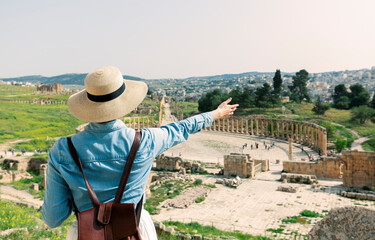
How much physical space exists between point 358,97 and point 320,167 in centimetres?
5211

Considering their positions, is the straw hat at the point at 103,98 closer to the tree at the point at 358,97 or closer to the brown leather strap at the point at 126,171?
the brown leather strap at the point at 126,171

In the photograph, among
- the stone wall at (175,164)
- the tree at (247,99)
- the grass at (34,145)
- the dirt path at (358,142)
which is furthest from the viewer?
the tree at (247,99)

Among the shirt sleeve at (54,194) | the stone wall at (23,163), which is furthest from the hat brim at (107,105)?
the stone wall at (23,163)

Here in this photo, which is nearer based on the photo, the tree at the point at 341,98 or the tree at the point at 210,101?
the tree at the point at 341,98

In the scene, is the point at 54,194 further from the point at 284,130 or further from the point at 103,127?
the point at 284,130

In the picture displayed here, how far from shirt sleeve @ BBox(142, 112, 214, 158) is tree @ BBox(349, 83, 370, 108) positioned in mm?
79083

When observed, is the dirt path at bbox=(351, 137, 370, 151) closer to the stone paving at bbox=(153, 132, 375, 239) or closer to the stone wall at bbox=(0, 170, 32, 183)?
the stone paving at bbox=(153, 132, 375, 239)

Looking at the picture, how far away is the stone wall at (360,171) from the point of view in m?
25.7

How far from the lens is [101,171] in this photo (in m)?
2.75

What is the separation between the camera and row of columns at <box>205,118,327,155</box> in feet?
154

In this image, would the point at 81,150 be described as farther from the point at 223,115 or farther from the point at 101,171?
the point at 223,115

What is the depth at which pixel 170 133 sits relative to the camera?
315cm

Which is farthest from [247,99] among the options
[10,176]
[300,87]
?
[10,176]

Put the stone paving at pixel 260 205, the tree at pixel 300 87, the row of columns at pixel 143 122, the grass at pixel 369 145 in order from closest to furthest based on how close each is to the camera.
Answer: the stone paving at pixel 260 205
the grass at pixel 369 145
the row of columns at pixel 143 122
the tree at pixel 300 87
